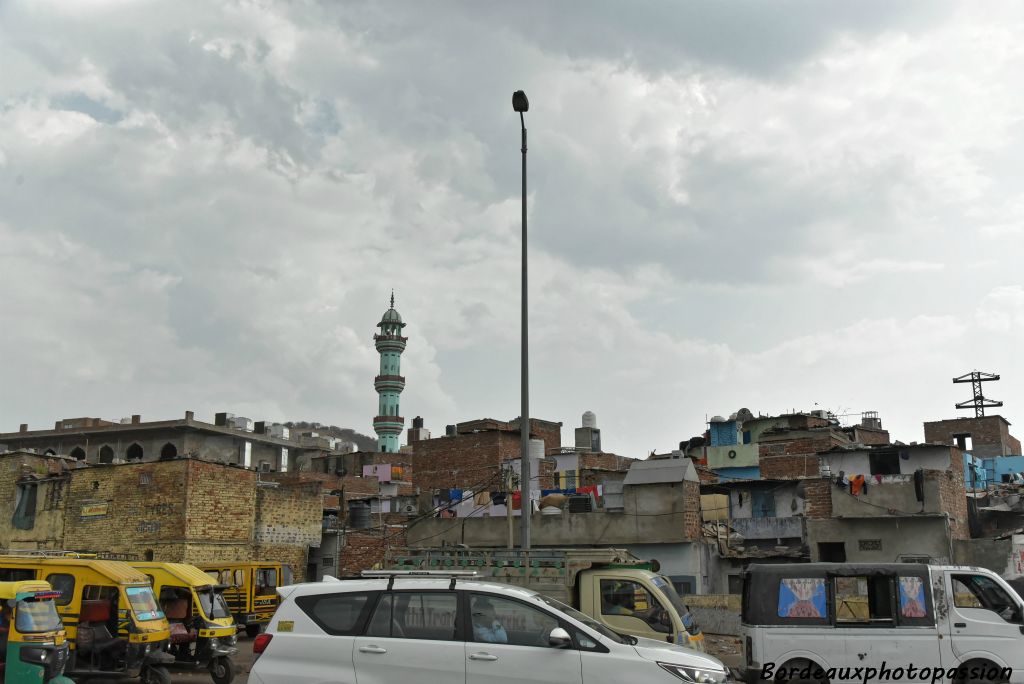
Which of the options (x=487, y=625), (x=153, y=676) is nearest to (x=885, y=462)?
(x=153, y=676)

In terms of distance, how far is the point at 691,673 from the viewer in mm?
7453

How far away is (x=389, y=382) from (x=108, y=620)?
7056 centimetres

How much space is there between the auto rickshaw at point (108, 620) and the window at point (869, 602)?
10.4 metres

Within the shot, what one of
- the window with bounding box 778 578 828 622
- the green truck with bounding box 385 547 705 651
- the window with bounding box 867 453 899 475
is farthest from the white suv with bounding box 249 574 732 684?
the window with bounding box 867 453 899 475

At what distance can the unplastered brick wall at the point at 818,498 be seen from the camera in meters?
23.3

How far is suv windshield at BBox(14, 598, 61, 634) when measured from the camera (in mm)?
11398

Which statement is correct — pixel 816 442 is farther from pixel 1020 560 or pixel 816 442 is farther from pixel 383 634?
pixel 383 634

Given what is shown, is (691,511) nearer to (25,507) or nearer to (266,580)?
(266,580)

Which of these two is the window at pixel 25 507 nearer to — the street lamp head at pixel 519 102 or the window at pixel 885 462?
the street lamp head at pixel 519 102

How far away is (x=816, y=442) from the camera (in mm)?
45938

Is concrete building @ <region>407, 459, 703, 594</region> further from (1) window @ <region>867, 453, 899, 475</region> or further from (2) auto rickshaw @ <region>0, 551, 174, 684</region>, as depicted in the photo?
(1) window @ <region>867, 453, 899, 475</region>

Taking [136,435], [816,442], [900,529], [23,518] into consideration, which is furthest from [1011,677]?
[136,435]

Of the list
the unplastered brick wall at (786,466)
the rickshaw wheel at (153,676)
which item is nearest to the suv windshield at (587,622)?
the rickshaw wheel at (153,676)

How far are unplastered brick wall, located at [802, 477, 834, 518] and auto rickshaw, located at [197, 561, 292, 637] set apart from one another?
14.4 meters
